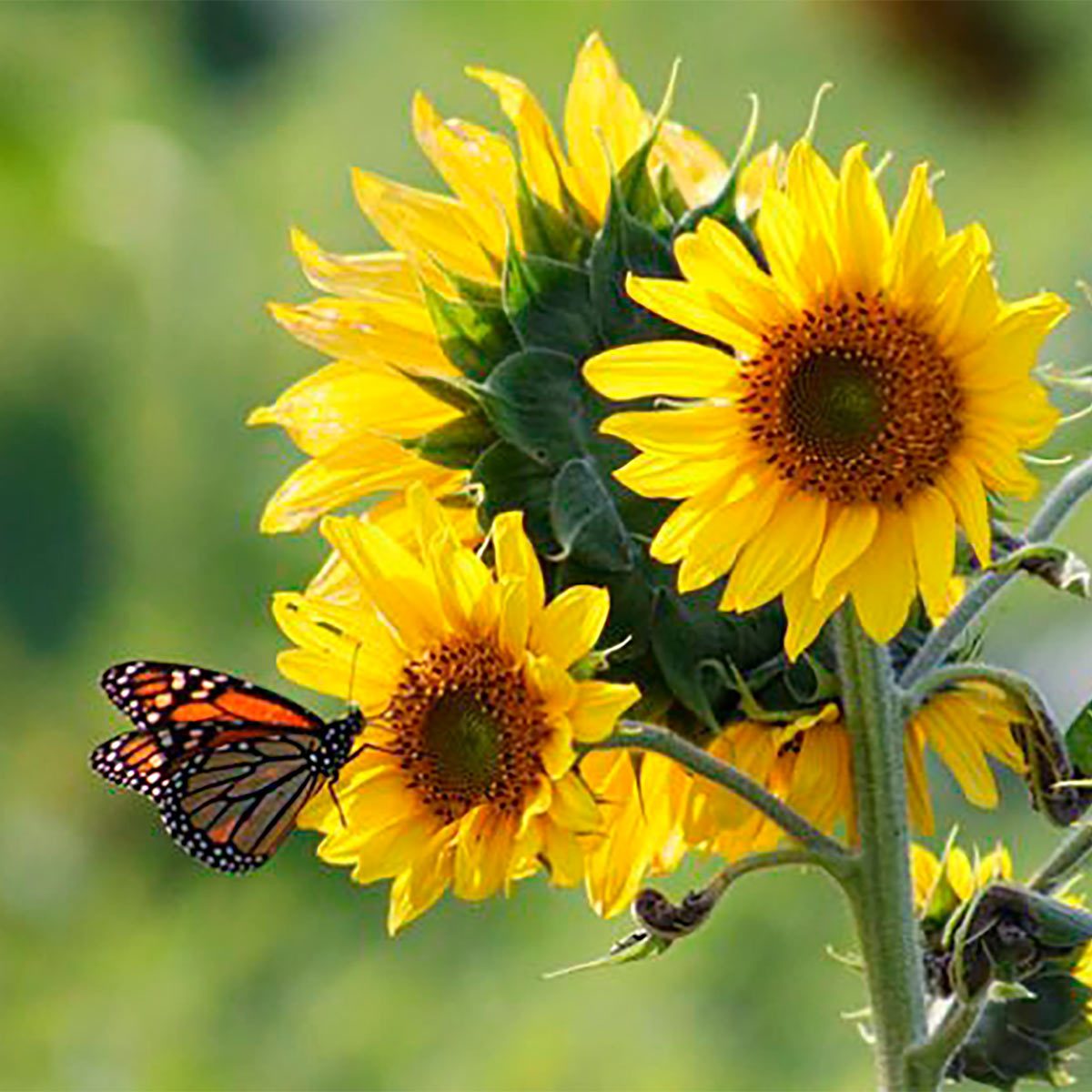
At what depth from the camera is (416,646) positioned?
83 cm

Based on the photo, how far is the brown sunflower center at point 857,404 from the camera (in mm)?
822

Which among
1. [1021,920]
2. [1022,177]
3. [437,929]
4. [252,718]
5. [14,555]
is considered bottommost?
[14,555]

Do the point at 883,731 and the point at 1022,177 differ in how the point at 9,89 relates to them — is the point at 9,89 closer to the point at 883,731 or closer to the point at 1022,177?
the point at 1022,177

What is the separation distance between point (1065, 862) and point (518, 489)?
0.21 metres

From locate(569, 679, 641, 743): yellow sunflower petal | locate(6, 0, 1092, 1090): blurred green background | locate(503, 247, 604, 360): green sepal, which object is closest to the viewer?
locate(569, 679, 641, 743): yellow sunflower petal

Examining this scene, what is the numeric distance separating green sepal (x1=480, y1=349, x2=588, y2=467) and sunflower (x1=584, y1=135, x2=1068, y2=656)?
0.13ft

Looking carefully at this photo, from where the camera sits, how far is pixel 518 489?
874mm

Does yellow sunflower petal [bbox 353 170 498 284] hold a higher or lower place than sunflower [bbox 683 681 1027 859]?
higher

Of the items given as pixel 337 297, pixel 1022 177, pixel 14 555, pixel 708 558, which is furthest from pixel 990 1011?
pixel 1022 177

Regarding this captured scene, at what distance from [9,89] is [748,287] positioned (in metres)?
4.54

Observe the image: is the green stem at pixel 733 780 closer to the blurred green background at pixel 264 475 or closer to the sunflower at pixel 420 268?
the sunflower at pixel 420 268

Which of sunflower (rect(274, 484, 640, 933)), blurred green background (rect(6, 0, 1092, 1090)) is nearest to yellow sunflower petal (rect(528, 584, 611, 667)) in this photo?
sunflower (rect(274, 484, 640, 933))

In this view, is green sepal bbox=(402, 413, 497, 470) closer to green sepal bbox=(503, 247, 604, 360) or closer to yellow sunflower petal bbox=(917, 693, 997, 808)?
green sepal bbox=(503, 247, 604, 360)

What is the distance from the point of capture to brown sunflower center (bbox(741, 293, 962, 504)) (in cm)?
82
